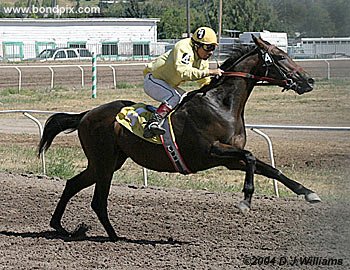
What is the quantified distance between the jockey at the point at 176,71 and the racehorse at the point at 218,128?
15 centimetres

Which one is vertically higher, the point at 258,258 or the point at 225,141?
the point at 225,141

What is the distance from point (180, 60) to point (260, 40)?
82 centimetres

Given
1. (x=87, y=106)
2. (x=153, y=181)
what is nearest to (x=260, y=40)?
(x=153, y=181)

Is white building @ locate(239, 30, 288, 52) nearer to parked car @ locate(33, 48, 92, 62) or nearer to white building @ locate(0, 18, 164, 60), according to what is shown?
parked car @ locate(33, 48, 92, 62)

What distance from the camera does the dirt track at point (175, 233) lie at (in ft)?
22.3

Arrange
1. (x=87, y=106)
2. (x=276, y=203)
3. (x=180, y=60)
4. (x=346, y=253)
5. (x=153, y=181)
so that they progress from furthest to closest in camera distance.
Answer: (x=87, y=106) → (x=153, y=181) → (x=276, y=203) → (x=180, y=60) → (x=346, y=253)

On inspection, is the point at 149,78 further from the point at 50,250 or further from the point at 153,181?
the point at 153,181

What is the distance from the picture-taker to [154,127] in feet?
24.8

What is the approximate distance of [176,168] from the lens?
7.73 metres

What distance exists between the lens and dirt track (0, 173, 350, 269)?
6805 millimetres

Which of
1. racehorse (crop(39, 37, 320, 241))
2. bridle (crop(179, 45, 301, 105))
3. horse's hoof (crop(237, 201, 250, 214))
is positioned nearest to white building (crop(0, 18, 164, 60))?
racehorse (crop(39, 37, 320, 241))

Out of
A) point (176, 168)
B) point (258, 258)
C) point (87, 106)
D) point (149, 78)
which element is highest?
point (149, 78)

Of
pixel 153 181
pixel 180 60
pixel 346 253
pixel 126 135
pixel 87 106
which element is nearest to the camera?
pixel 346 253

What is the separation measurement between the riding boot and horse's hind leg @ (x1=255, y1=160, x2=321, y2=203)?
103cm
